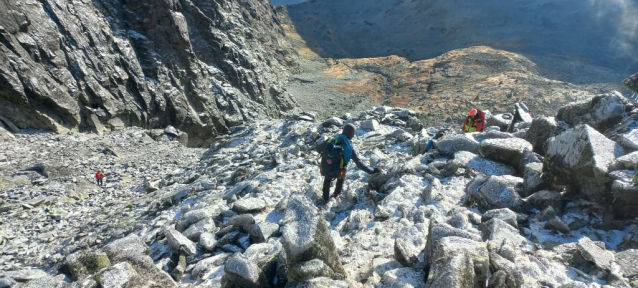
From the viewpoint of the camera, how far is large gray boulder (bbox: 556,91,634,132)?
5930 millimetres

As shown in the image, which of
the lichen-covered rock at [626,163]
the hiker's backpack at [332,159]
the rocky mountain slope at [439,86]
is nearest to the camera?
the lichen-covered rock at [626,163]

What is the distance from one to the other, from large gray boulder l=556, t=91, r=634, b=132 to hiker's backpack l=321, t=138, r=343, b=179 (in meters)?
5.16

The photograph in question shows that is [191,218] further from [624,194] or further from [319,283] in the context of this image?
[624,194]

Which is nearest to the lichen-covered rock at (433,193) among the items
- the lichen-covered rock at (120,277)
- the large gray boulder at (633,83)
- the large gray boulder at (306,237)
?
the large gray boulder at (306,237)

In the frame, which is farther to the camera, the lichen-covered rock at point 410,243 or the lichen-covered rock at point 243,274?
the lichen-covered rock at point 410,243

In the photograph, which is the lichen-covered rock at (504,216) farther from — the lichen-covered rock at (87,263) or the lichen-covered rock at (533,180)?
the lichen-covered rock at (87,263)

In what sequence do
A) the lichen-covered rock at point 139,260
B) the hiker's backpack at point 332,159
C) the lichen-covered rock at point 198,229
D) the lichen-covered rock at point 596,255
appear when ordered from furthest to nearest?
the hiker's backpack at point 332,159 < the lichen-covered rock at point 198,229 < the lichen-covered rock at point 139,260 < the lichen-covered rock at point 596,255

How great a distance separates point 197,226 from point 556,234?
17.5 feet

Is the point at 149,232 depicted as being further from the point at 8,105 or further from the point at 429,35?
the point at 429,35

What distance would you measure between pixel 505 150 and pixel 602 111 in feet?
7.07

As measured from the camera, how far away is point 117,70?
1906 centimetres

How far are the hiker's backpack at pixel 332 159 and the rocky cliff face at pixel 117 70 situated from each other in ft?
54.1

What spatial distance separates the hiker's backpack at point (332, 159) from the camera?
566 cm

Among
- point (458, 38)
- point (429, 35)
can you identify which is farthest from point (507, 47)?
point (429, 35)
